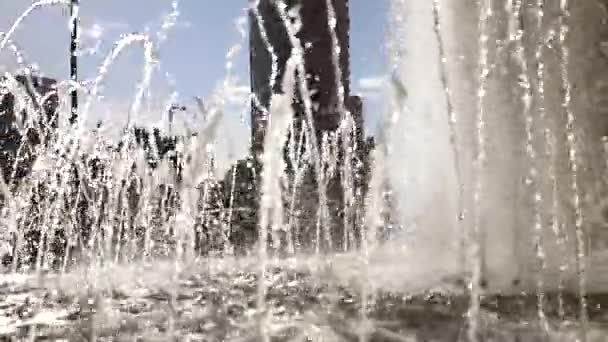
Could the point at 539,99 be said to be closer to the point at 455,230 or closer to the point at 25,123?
the point at 455,230

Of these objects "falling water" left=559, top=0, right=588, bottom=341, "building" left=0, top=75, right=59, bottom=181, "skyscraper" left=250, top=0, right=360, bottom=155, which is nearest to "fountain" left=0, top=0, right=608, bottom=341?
"falling water" left=559, top=0, right=588, bottom=341

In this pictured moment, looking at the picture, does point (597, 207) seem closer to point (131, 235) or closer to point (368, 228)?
point (368, 228)

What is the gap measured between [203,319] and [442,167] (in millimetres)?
6297

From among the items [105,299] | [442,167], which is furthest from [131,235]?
[105,299]

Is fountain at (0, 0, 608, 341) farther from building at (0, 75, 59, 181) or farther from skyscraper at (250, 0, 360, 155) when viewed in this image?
skyscraper at (250, 0, 360, 155)

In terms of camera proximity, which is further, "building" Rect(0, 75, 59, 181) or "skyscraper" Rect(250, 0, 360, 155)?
"skyscraper" Rect(250, 0, 360, 155)

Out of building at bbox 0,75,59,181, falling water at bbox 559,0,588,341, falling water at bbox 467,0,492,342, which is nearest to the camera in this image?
falling water at bbox 559,0,588,341

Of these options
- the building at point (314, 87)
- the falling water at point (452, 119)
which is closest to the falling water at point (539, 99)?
the falling water at point (452, 119)

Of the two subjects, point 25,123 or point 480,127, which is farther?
point 25,123

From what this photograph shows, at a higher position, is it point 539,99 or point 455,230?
point 539,99

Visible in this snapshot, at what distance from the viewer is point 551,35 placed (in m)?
9.70

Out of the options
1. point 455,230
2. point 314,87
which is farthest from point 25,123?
point 314,87

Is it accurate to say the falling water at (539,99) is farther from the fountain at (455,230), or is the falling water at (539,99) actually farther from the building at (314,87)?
the building at (314,87)

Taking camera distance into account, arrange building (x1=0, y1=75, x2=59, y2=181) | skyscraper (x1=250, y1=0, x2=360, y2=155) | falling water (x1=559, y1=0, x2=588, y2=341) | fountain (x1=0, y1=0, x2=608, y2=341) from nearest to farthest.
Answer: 1. fountain (x1=0, y1=0, x2=608, y2=341)
2. falling water (x1=559, y1=0, x2=588, y2=341)
3. building (x1=0, y1=75, x2=59, y2=181)
4. skyscraper (x1=250, y1=0, x2=360, y2=155)
